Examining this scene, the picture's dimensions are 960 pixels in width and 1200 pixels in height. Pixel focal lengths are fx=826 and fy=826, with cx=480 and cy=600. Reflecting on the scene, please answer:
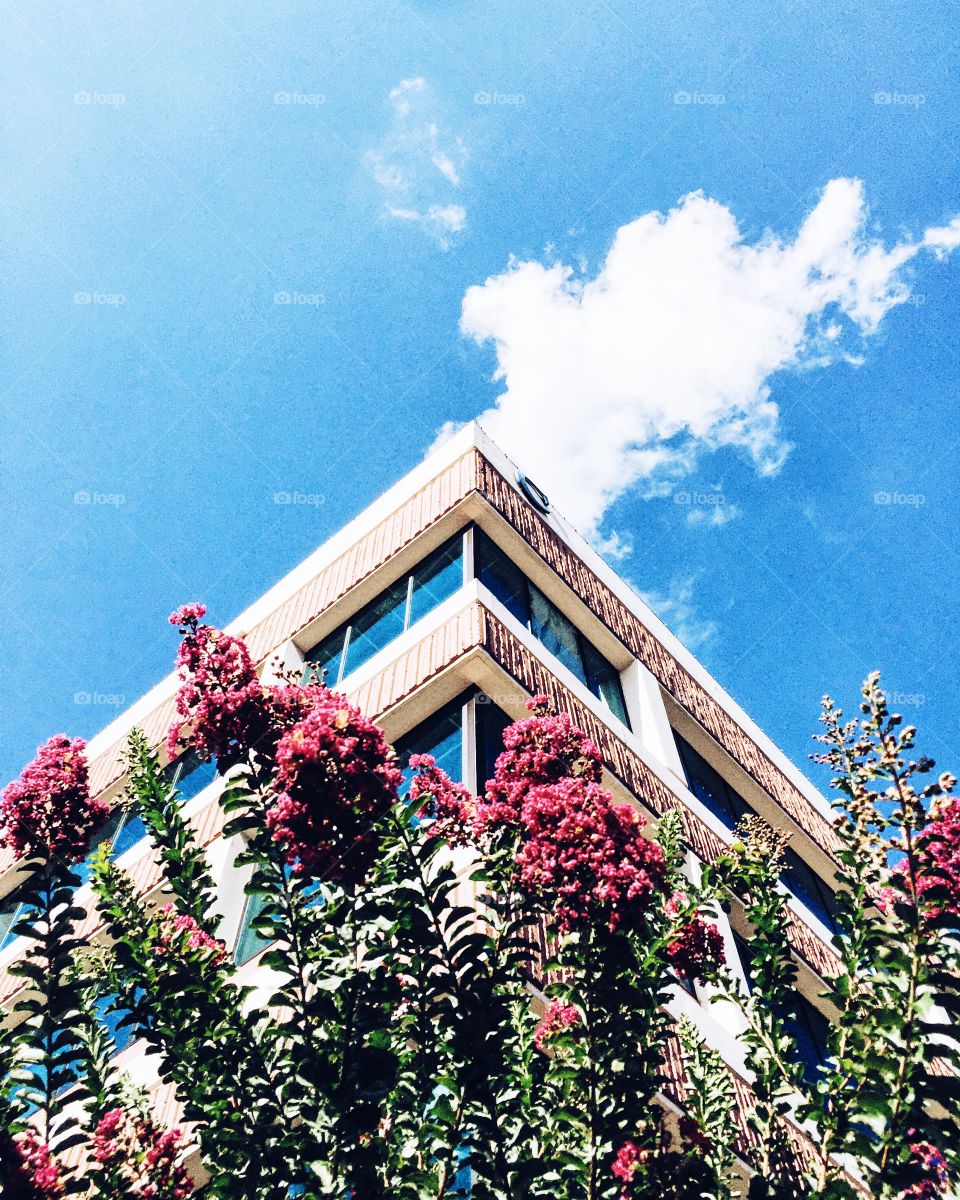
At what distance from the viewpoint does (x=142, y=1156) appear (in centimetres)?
344

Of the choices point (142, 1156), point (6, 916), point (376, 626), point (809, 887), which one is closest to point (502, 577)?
point (376, 626)

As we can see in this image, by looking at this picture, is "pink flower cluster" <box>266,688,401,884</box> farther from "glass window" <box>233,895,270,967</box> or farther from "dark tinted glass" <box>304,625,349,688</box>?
"dark tinted glass" <box>304,625,349,688</box>

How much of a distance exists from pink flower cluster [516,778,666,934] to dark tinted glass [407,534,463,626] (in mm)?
5336

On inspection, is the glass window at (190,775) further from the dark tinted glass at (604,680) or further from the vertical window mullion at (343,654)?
the dark tinted glass at (604,680)

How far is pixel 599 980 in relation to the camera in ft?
10.4

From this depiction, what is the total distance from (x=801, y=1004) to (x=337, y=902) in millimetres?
8103

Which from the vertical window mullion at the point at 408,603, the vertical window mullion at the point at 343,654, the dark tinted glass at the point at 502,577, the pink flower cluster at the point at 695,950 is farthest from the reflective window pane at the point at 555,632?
the pink flower cluster at the point at 695,950

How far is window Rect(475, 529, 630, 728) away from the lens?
8812 mm

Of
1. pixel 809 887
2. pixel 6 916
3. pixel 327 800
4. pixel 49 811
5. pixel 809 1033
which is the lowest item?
pixel 809 1033

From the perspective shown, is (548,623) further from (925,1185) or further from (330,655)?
(925,1185)

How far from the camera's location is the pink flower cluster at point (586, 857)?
118 inches

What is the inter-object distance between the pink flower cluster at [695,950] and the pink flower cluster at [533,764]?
1.03 metres

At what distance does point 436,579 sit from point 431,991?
18.8ft

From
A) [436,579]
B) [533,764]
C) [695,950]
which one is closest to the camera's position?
[533,764]
